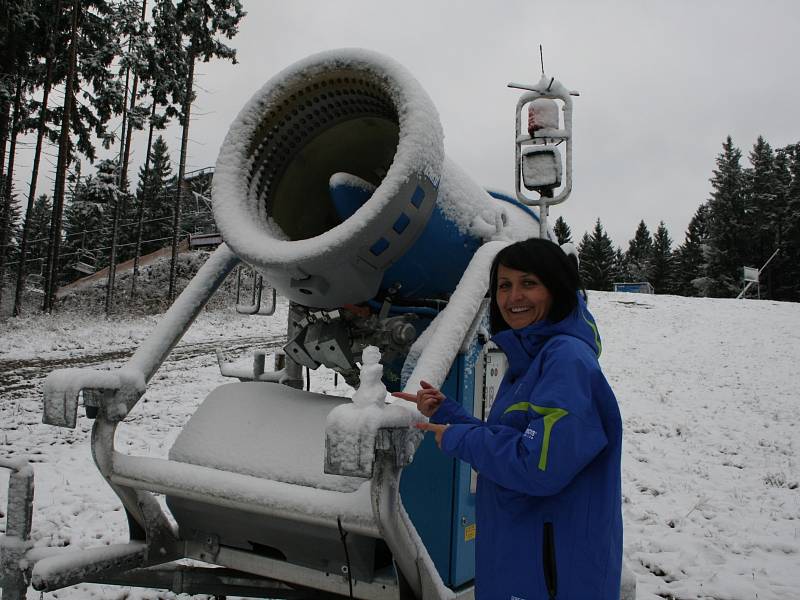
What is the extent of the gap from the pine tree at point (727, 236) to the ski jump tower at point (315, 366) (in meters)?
43.1

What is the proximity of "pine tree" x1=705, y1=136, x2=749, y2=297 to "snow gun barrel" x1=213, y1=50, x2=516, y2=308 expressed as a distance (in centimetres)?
4305

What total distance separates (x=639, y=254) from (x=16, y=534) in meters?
70.0

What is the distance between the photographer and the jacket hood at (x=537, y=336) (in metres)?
1.50

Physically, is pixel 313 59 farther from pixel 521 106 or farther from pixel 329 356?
pixel 521 106

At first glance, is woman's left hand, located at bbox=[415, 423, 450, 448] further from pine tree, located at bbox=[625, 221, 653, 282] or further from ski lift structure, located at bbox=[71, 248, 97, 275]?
pine tree, located at bbox=[625, 221, 653, 282]

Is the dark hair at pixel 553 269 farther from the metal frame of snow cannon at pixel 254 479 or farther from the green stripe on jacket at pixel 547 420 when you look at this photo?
the metal frame of snow cannon at pixel 254 479

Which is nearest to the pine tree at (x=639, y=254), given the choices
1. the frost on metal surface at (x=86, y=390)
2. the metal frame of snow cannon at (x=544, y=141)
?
the metal frame of snow cannon at (x=544, y=141)

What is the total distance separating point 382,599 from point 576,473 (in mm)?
1063

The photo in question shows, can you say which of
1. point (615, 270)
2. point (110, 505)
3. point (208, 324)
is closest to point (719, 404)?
point (110, 505)

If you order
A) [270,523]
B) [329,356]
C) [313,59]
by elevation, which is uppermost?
[313,59]

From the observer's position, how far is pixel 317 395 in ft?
8.21

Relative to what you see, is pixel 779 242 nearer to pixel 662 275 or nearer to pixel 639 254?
pixel 662 275

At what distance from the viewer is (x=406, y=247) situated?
223cm

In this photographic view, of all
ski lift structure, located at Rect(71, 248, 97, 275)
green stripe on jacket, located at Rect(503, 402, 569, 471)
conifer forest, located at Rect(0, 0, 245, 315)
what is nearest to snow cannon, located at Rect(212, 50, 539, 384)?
green stripe on jacket, located at Rect(503, 402, 569, 471)
